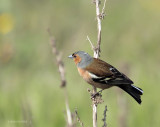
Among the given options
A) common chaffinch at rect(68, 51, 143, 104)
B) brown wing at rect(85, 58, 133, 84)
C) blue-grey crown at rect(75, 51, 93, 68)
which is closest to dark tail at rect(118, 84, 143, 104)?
common chaffinch at rect(68, 51, 143, 104)

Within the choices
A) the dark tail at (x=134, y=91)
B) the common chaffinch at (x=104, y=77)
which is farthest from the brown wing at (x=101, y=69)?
the dark tail at (x=134, y=91)

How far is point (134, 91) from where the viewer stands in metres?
5.02

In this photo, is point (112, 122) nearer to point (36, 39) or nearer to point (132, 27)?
point (36, 39)

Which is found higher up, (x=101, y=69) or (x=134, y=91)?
(x=101, y=69)

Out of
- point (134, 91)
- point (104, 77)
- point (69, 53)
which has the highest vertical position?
point (104, 77)

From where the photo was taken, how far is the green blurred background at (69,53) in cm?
607

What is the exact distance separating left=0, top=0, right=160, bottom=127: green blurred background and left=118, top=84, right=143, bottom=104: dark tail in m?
0.08

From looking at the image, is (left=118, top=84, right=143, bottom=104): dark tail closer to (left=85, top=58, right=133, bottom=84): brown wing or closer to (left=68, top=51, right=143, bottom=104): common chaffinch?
(left=68, top=51, right=143, bottom=104): common chaffinch

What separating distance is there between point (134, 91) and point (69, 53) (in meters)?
3.67

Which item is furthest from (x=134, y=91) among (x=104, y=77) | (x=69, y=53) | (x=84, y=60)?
(x=69, y=53)

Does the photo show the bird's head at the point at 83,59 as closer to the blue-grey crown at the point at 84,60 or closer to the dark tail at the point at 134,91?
the blue-grey crown at the point at 84,60

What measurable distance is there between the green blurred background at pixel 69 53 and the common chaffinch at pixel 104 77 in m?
0.10

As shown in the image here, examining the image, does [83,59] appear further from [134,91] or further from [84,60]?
[134,91]

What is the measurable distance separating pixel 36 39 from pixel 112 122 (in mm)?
3001
